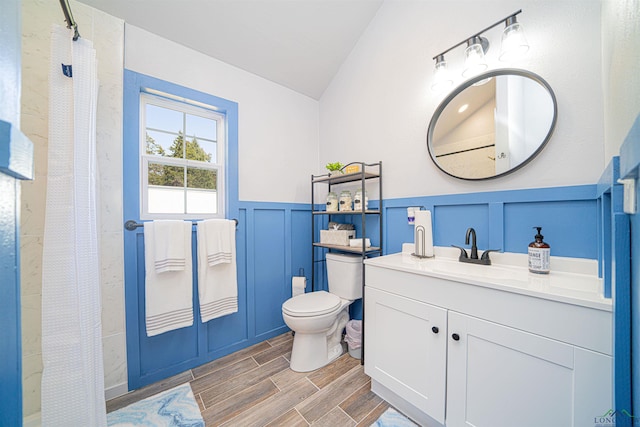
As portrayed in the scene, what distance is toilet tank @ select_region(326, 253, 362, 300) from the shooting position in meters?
1.84

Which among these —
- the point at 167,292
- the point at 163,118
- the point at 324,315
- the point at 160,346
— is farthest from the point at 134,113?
the point at 324,315

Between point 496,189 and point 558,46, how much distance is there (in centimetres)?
74

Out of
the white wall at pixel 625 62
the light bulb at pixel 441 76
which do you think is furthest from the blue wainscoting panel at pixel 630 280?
the light bulb at pixel 441 76

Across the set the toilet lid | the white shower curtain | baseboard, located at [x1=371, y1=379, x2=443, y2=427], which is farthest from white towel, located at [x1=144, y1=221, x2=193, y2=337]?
baseboard, located at [x1=371, y1=379, x2=443, y2=427]

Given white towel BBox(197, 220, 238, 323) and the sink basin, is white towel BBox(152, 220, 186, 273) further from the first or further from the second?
the sink basin

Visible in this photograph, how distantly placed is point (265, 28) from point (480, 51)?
1.51 m

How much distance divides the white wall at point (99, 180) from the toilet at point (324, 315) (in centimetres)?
109

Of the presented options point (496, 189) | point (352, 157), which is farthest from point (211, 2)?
point (496, 189)

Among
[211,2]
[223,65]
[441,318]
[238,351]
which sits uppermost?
[211,2]

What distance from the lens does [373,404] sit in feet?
4.43

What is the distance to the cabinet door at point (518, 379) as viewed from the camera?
2.52ft

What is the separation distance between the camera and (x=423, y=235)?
5.07 ft

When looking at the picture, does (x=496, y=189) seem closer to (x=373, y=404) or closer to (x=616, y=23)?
(x=616, y=23)

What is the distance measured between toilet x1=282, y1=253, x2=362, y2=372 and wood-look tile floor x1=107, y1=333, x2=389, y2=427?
8 centimetres
